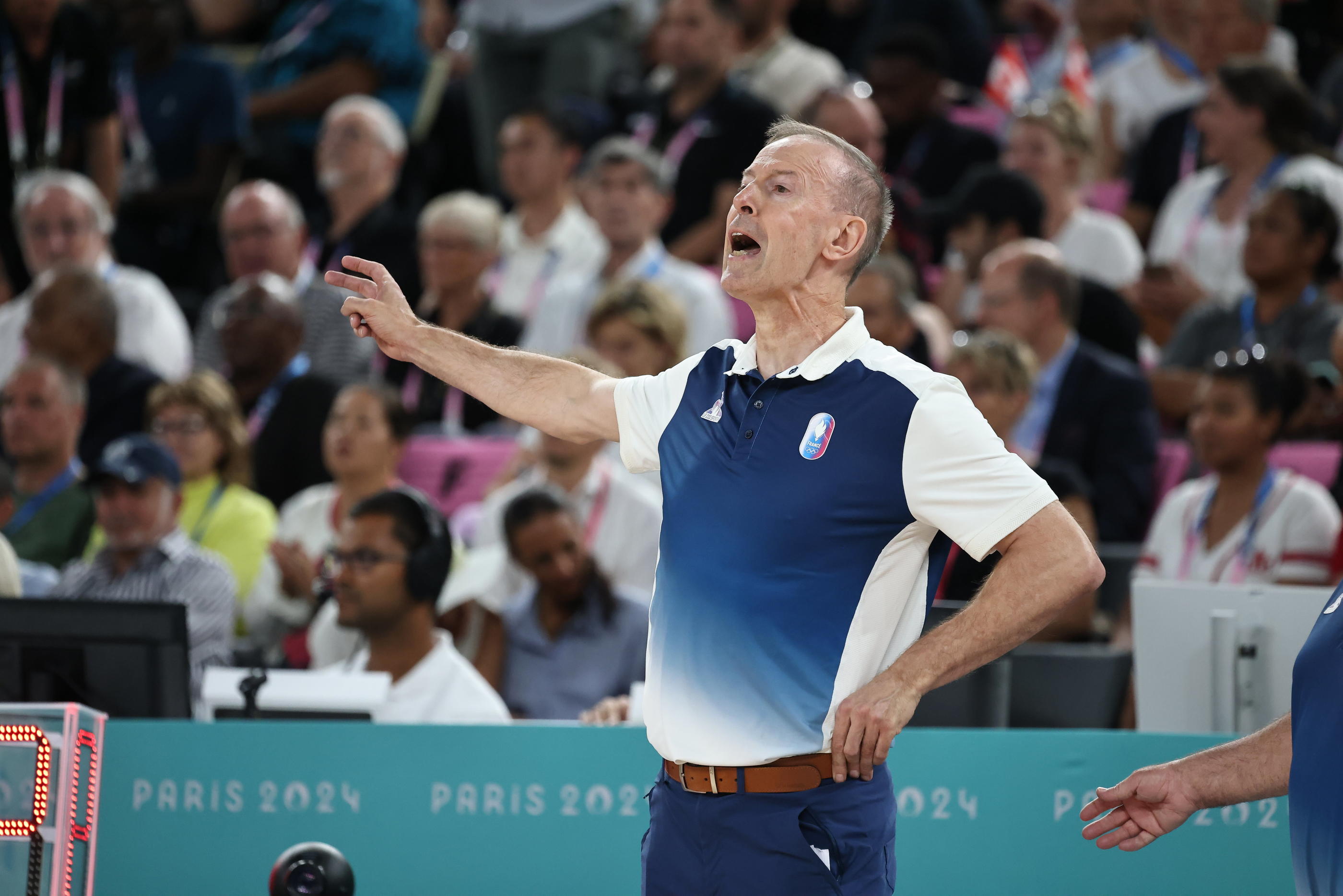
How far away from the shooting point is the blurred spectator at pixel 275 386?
7.99 m

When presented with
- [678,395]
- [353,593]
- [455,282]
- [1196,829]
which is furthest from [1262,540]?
[455,282]

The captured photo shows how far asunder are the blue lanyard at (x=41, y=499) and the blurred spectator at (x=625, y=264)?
7.39 feet

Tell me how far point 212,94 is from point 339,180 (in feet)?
4.23

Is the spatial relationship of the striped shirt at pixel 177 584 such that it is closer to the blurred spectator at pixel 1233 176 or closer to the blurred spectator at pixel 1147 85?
the blurred spectator at pixel 1233 176

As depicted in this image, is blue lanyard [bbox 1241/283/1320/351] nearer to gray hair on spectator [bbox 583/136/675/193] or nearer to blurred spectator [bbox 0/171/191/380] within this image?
gray hair on spectator [bbox 583/136/675/193]

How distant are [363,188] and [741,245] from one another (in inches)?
266

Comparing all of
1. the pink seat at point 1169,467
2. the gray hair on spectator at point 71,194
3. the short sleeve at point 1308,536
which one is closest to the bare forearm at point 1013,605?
the short sleeve at point 1308,536

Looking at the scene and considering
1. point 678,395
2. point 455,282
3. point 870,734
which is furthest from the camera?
point 455,282

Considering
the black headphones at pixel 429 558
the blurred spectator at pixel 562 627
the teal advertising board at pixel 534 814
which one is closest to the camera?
the teal advertising board at pixel 534 814

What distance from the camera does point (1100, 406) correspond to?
7316 millimetres

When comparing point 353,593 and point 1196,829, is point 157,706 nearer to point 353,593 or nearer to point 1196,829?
point 353,593

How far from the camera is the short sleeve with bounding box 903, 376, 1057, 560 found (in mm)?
2896

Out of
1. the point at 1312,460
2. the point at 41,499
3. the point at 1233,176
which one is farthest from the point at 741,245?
the point at 1233,176

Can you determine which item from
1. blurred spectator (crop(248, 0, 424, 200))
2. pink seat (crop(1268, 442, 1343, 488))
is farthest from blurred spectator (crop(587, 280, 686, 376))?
blurred spectator (crop(248, 0, 424, 200))
